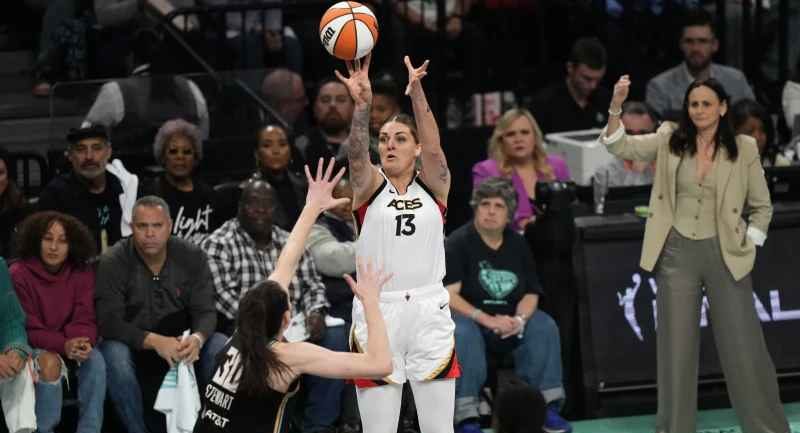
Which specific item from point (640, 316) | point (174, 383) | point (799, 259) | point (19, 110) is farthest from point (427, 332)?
point (19, 110)

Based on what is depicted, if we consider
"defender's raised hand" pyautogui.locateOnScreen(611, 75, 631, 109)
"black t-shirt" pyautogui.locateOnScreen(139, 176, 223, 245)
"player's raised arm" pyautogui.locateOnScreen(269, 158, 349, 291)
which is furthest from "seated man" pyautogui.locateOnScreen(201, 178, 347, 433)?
"player's raised arm" pyautogui.locateOnScreen(269, 158, 349, 291)

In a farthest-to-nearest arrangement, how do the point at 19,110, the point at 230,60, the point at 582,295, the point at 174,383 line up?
the point at 230,60, the point at 19,110, the point at 582,295, the point at 174,383

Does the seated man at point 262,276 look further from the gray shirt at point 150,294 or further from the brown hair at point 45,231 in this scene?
the brown hair at point 45,231

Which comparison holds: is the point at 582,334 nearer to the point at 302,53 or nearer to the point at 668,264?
the point at 668,264

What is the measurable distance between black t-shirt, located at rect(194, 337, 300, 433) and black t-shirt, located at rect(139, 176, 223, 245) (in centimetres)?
334

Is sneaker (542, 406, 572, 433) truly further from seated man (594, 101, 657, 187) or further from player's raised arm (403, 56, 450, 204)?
player's raised arm (403, 56, 450, 204)

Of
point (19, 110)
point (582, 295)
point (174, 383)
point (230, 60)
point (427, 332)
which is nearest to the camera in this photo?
point (427, 332)

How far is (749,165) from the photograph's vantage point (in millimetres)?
9117

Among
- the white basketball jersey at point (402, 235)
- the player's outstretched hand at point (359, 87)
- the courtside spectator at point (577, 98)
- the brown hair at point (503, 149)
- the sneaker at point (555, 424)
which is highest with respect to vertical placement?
the courtside spectator at point (577, 98)

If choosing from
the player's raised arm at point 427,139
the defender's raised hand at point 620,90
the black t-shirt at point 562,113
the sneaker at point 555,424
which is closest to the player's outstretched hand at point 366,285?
the player's raised arm at point 427,139

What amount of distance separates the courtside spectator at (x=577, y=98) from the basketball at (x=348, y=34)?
13.6 feet

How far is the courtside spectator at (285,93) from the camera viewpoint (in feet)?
39.1

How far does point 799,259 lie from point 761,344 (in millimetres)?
1164

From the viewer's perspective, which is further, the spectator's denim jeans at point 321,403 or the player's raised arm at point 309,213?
the spectator's denim jeans at point 321,403
